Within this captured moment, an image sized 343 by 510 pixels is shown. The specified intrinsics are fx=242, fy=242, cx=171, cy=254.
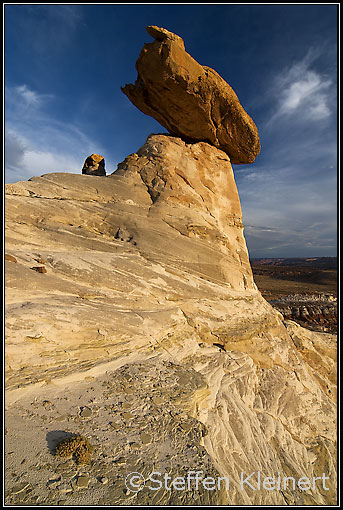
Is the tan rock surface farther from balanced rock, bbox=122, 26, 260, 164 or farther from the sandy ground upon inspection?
balanced rock, bbox=122, 26, 260, 164

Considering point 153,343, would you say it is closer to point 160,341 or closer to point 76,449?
point 160,341

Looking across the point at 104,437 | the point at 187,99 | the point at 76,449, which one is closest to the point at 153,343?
the point at 104,437

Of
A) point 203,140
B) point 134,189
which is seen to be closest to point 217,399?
point 134,189

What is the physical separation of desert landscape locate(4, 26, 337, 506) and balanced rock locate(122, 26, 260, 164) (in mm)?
62

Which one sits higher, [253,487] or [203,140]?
[203,140]

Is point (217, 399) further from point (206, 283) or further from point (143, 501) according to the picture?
point (206, 283)

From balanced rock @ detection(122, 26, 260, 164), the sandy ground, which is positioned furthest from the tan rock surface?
balanced rock @ detection(122, 26, 260, 164)

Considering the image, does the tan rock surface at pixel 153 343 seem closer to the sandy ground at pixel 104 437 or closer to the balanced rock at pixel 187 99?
the sandy ground at pixel 104 437

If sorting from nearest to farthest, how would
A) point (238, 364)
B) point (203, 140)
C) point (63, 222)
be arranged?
point (238, 364) < point (63, 222) < point (203, 140)

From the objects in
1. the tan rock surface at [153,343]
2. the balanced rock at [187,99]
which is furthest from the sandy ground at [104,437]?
the balanced rock at [187,99]

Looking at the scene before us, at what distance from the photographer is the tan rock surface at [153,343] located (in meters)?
→ 3.20

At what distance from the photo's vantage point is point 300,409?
7.47 metres

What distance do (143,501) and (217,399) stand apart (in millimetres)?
3233

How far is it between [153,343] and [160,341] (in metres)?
0.26
